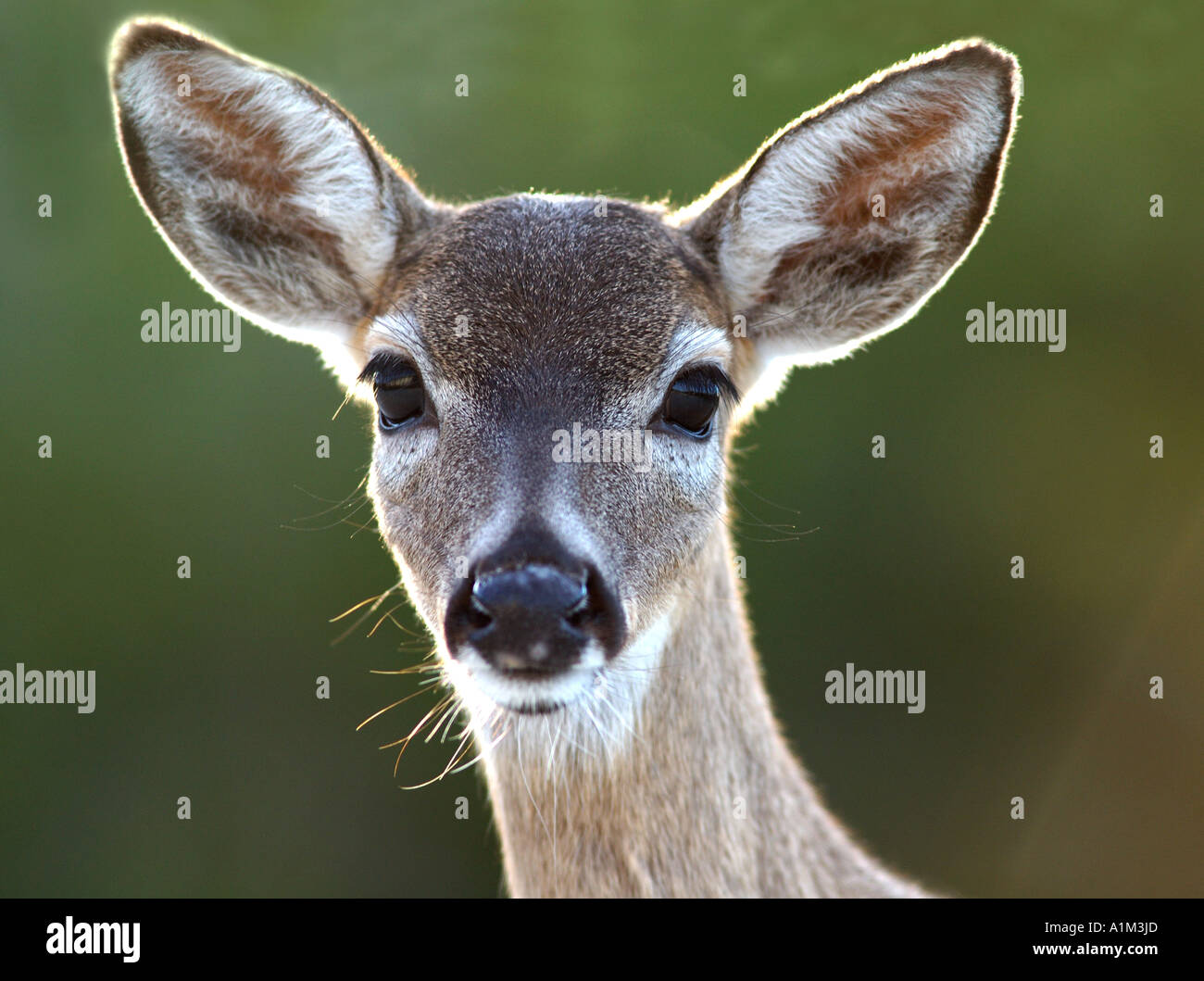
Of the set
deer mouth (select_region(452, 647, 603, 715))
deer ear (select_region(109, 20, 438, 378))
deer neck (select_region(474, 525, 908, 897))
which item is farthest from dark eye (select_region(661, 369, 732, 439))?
deer ear (select_region(109, 20, 438, 378))

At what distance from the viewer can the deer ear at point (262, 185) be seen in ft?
15.0

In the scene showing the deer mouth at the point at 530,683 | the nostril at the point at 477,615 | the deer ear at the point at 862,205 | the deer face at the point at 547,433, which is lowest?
the deer mouth at the point at 530,683

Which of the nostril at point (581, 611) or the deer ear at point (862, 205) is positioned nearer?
the nostril at point (581, 611)

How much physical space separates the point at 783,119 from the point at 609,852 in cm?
745

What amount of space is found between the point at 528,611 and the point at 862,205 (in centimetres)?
230

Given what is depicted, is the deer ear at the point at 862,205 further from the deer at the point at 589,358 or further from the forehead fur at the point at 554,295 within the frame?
the forehead fur at the point at 554,295

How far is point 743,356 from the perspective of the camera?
4996 mm

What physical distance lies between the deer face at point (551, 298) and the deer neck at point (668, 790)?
20 centimetres

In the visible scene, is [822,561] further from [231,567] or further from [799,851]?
[799,851]

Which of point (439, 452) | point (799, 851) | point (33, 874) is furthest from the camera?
point (33, 874)

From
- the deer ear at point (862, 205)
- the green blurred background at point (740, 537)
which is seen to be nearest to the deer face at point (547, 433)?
the deer ear at point (862, 205)

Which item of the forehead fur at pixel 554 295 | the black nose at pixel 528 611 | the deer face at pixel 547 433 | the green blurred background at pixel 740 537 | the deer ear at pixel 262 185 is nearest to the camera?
the black nose at pixel 528 611

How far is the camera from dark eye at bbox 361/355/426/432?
4488 mm
